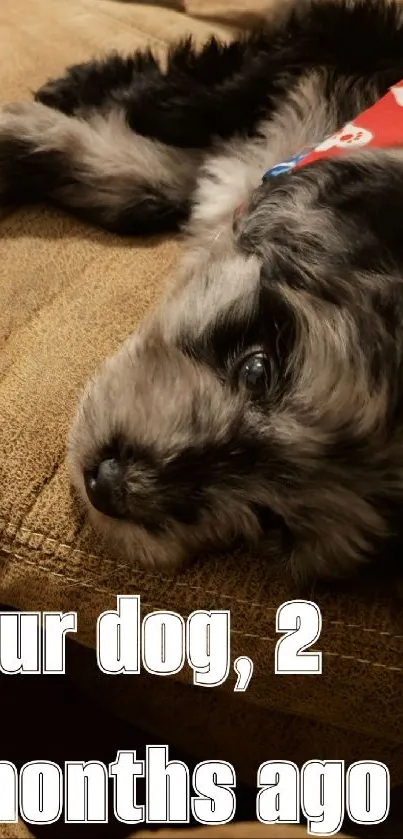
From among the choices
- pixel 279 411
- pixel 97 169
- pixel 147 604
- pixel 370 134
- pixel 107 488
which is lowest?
pixel 147 604

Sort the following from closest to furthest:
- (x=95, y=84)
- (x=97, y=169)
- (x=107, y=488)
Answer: (x=107, y=488)
(x=97, y=169)
(x=95, y=84)

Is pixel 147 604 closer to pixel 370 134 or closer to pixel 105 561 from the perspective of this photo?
pixel 105 561

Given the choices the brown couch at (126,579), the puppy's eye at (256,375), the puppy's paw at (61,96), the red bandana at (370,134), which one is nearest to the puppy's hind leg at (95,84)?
the puppy's paw at (61,96)

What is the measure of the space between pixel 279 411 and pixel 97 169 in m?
0.87

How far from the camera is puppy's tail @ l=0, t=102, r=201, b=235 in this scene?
1.74m

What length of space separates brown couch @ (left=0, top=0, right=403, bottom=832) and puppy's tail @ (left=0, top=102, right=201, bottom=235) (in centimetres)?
5

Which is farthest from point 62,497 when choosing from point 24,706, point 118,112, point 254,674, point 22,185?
point 118,112

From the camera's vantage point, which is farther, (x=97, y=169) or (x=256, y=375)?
(x=97, y=169)

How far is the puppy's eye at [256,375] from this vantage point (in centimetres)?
119

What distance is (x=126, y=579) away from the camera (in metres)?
1.22

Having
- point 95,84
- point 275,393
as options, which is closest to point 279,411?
point 275,393

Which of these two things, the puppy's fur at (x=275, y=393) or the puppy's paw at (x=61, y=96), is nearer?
the puppy's fur at (x=275, y=393)

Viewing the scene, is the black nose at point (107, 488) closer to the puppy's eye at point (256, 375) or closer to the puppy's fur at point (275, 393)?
the puppy's fur at point (275, 393)

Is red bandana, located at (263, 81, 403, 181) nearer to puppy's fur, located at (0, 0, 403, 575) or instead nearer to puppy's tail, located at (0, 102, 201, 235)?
puppy's fur, located at (0, 0, 403, 575)
